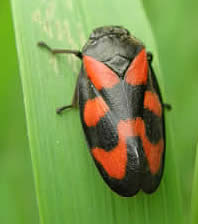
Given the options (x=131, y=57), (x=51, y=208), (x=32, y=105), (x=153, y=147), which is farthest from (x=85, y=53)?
(x=51, y=208)

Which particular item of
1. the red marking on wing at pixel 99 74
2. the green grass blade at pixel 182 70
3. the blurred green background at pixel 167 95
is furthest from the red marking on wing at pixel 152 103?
the green grass blade at pixel 182 70

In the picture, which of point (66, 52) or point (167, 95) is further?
point (167, 95)

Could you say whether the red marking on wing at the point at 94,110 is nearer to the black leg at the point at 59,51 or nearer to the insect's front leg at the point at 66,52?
the insect's front leg at the point at 66,52

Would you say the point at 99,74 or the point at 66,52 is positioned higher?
the point at 66,52

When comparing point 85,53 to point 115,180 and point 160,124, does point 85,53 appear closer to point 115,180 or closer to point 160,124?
point 160,124

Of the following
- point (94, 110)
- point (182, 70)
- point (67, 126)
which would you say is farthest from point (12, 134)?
point (182, 70)

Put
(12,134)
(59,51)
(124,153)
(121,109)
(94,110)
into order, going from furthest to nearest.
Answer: (12,134)
(59,51)
(94,110)
(121,109)
(124,153)

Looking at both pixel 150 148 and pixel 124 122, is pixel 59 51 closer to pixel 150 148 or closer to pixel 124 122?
pixel 124 122

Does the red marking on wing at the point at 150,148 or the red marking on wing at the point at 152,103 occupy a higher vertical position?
the red marking on wing at the point at 152,103
